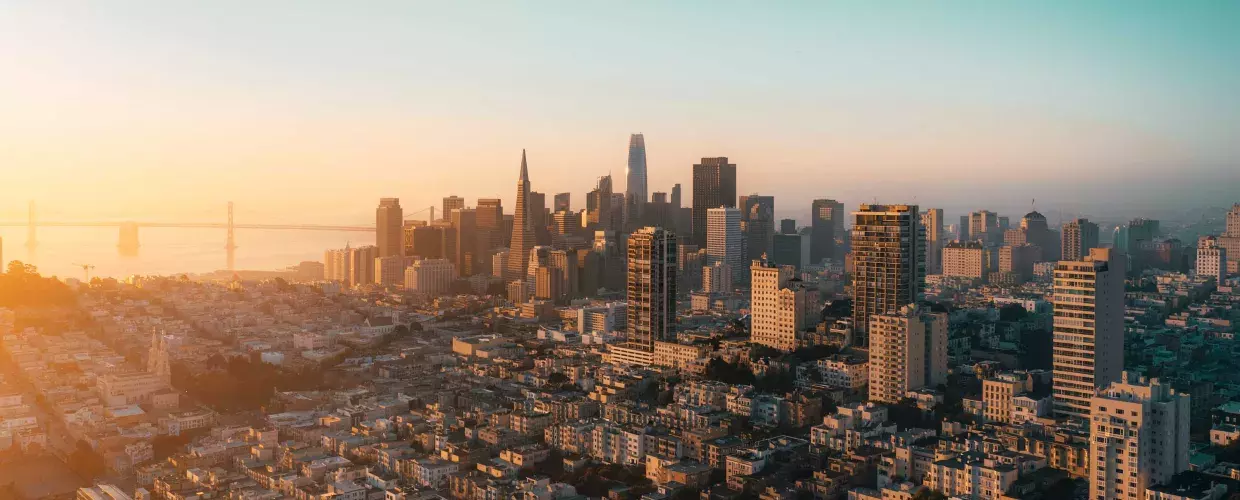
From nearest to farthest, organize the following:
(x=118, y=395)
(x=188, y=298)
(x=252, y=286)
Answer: (x=118, y=395) → (x=188, y=298) → (x=252, y=286)

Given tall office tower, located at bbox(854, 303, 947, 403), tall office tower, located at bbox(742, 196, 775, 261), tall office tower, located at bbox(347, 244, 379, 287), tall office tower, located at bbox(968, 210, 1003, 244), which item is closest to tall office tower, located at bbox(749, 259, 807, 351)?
tall office tower, located at bbox(854, 303, 947, 403)

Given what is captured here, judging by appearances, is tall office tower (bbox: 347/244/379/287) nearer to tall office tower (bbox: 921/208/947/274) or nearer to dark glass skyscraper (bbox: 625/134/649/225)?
dark glass skyscraper (bbox: 625/134/649/225)

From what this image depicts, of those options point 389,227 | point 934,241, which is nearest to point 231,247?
point 389,227

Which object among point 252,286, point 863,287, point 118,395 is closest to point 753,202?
point 252,286

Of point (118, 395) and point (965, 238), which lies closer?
point (118, 395)

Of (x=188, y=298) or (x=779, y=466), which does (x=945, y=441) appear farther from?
(x=188, y=298)

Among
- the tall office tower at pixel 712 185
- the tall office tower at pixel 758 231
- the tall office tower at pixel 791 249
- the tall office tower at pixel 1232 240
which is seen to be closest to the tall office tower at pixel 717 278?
the tall office tower at pixel 758 231

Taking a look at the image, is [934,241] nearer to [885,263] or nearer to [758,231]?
[758,231]
